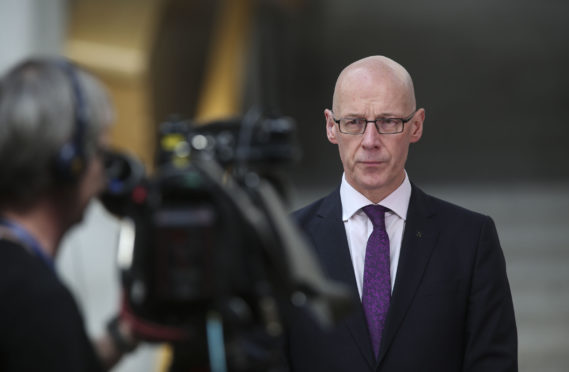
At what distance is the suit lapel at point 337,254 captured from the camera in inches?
63.5

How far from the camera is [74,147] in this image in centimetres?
119

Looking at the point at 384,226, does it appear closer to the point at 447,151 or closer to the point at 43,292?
the point at 43,292

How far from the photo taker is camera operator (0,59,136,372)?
1.10 metres

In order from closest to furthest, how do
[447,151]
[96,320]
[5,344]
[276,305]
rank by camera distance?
[5,344]
[276,305]
[96,320]
[447,151]

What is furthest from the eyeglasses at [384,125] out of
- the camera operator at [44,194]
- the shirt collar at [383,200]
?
the camera operator at [44,194]

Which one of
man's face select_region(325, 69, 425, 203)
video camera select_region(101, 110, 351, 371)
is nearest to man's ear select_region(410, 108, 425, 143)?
man's face select_region(325, 69, 425, 203)

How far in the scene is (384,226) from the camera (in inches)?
65.9

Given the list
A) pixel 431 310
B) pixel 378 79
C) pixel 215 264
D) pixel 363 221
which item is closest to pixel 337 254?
pixel 363 221

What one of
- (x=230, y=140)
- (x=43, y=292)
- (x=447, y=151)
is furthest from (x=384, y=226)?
(x=447, y=151)

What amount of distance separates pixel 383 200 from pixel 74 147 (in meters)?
0.73

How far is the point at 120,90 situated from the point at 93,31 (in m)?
0.45

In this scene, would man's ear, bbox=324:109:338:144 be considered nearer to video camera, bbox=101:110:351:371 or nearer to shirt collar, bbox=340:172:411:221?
shirt collar, bbox=340:172:411:221

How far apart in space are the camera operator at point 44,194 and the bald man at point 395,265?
1.73 feet

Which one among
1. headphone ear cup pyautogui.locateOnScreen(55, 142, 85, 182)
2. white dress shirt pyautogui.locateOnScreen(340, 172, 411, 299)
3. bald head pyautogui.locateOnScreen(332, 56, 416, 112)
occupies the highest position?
bald head pyautogui.locateOnScreen(332, 56, 416, 112)
